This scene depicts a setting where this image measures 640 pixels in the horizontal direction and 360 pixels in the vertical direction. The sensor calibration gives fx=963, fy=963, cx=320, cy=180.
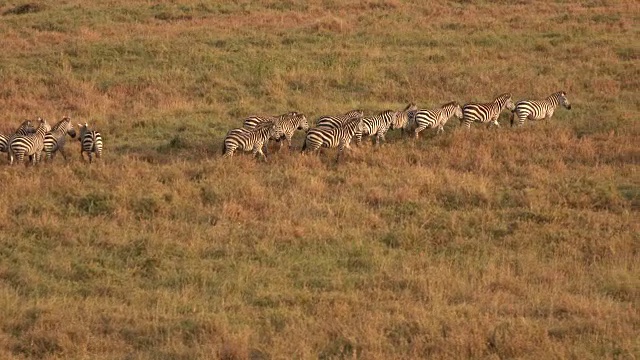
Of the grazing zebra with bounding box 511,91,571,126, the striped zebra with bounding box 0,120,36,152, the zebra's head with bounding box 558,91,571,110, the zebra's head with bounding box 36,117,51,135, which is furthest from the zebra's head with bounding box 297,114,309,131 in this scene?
the zebra's head with bounding box 558,91,571,110

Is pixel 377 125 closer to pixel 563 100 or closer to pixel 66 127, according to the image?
pixel 563 100

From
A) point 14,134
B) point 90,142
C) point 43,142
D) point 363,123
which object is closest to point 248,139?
point 363,123

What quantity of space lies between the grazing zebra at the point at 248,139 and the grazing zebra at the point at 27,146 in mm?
2843

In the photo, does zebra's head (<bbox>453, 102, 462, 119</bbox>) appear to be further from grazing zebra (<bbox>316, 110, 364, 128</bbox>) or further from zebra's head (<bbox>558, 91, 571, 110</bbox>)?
zebra's head (<bbox>558, 91, 571, 110</bbox>)

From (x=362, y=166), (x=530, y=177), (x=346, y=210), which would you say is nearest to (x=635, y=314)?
(x=346, y=210)

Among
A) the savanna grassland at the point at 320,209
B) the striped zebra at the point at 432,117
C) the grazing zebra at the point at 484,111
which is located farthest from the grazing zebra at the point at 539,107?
the striped zebra at the point at 432,117

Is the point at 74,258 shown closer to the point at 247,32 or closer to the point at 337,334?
the point at 337,334

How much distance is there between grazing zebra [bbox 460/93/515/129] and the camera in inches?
671

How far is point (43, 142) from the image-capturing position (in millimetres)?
15008

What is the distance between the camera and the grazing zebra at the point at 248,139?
49.1 feet

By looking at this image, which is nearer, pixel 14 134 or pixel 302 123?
pixel 14 134

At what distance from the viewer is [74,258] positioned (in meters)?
10.4

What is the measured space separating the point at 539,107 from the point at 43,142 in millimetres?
8733

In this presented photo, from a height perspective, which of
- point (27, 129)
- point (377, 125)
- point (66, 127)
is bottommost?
point (27, 129)
